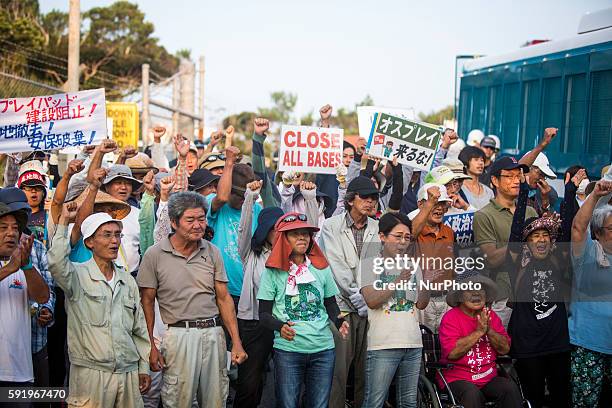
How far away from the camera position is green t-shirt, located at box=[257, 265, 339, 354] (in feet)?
20.0

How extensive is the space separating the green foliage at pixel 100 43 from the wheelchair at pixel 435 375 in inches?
1155

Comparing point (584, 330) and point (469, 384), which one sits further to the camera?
point (584, 330)

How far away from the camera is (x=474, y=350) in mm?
6527

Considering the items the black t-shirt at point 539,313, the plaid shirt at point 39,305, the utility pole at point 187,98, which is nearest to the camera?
the plaid shirt at point 39,305

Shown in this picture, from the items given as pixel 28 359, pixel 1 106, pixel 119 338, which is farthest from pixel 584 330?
pixel 1 106

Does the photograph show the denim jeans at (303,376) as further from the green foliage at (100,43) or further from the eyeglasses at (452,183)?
the green foliage at (100,43)

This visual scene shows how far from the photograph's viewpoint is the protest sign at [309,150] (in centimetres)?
858

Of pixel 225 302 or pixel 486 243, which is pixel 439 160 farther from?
pixel 225 302

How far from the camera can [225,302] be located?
20.1 feet

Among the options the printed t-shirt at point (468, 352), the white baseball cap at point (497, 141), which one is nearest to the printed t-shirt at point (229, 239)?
the printed t-shirt at point (468, 352)

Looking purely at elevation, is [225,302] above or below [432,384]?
above

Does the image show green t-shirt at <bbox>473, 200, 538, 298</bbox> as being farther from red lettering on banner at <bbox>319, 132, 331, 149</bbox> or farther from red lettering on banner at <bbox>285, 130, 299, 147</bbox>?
red lettering on banner at <bbox>285, 130, 299, 147</bbox>

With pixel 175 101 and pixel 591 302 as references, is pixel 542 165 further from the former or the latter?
pixel 175 101

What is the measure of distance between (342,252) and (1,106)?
361 cm
